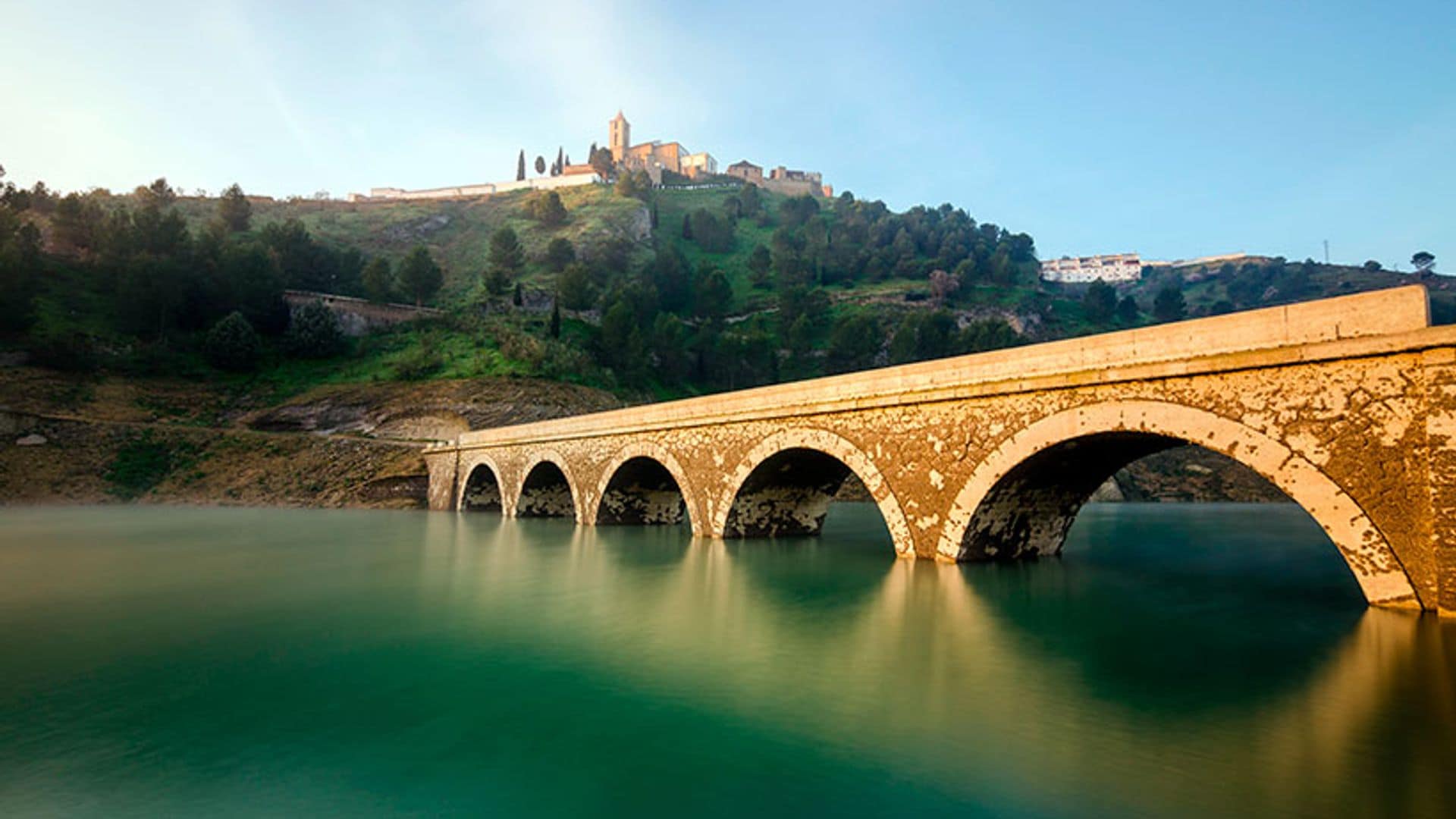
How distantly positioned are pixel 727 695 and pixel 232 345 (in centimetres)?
5275

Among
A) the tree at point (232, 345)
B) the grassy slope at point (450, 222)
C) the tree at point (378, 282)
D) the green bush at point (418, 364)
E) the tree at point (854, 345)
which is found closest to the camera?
the green bush at point (418, 364)

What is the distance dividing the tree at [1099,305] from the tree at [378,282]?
224 ft

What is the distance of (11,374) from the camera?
139ft

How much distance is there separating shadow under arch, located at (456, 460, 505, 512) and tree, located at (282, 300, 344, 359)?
2426cm

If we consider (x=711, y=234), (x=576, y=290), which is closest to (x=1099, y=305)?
(x=711, y=234)

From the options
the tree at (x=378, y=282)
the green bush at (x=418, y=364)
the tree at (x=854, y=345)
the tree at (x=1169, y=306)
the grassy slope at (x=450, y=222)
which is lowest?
the green bush at (x=418, y=364)

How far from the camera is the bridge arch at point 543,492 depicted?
29.5 m

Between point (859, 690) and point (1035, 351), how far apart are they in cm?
663

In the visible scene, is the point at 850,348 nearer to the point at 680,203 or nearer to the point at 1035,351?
the point at 1035,351

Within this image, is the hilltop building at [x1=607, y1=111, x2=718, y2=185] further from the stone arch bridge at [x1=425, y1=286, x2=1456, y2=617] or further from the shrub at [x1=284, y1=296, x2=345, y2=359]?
the stone arch bridge at [x1=425, y1=286, x2=1456, y2=617]

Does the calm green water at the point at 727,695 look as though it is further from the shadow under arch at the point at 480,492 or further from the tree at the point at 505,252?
the tree at the point at 505,252

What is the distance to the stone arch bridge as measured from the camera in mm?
8312

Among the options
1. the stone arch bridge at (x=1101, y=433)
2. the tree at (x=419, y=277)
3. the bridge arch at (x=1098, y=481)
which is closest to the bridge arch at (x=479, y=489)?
the stone arch bridge at (x=1101, y=433)

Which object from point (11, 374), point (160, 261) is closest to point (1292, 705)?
point (11, 374)
